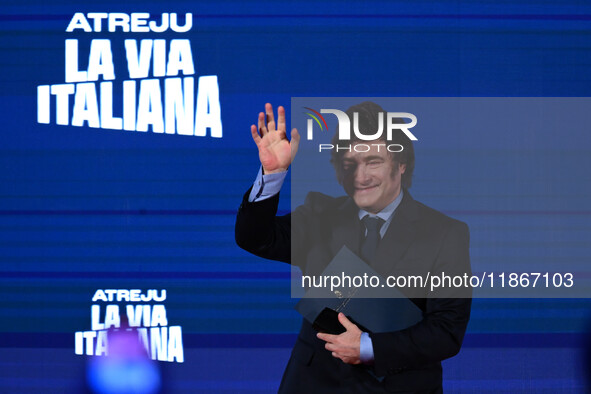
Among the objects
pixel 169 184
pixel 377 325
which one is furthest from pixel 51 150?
pixel 377 325

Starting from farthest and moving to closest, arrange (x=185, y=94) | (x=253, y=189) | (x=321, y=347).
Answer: (x=185, y=94) < (x=321, y=347) < (x=253, y=189)

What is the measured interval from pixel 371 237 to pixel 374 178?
0.22 m

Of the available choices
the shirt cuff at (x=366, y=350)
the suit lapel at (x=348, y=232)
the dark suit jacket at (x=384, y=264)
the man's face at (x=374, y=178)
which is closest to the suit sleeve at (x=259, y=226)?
the dark suit jacket at (x=384, y=264)

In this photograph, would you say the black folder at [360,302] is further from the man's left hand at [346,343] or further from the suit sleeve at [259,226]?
the suit sleeve at [259,226]

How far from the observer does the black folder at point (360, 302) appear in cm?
218

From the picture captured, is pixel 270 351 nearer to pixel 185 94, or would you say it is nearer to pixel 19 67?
pixel 185 94

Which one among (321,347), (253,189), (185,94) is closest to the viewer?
(253,189)

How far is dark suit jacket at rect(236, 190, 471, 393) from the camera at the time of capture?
1.99 metres

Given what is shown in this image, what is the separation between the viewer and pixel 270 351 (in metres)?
2.65

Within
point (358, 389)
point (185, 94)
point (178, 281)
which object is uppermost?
point (185, 94)

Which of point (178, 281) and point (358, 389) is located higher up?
point (178, 281)

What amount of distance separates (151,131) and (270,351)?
3.43 ft

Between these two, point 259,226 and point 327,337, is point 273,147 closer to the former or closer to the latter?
point 259,226

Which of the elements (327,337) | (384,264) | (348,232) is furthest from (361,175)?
(327,337)
